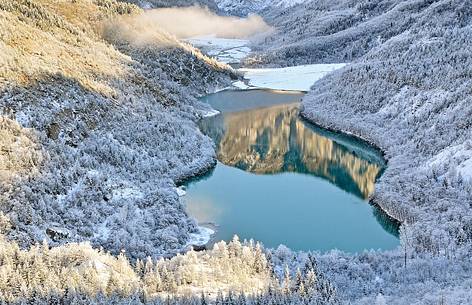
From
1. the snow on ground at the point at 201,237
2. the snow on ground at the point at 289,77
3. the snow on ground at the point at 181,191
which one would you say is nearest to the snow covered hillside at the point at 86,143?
the snow on ground at the point at 201,237

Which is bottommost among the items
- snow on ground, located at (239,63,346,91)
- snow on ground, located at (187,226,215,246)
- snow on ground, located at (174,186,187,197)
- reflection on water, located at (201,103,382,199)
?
snow on ground, located at (187,226,215,246)

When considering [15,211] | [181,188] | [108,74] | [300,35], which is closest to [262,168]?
[181,188]

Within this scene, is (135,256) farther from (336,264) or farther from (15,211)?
(336,264)

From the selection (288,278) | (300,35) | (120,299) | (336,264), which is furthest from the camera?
(300,35)

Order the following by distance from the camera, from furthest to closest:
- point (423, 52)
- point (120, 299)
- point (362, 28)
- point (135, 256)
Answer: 1. point (362, 28)
2. point (423, 52)
3. point (135, 256)
4. point (120, 299)

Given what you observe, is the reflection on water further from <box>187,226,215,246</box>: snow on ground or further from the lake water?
<box>187,226,215,246</box>: snow on ground

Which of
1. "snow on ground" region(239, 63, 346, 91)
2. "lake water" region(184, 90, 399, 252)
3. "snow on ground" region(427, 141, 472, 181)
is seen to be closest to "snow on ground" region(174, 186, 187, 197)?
"lake water" region(184, 90, 399, 252)
